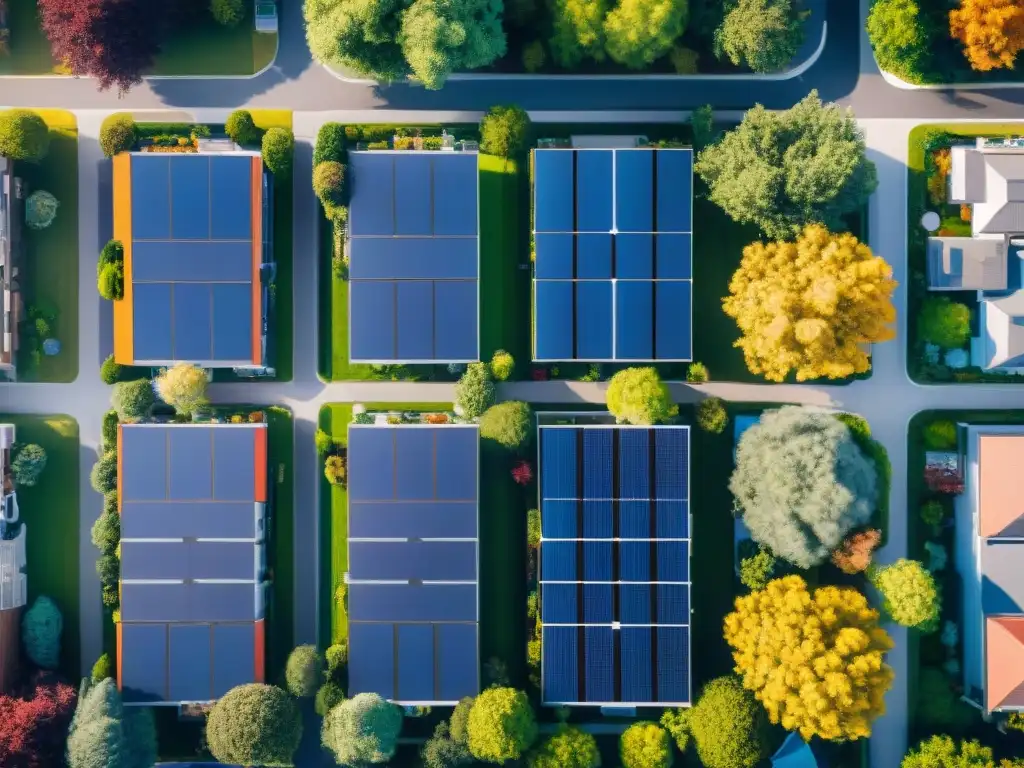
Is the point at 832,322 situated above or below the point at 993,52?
below

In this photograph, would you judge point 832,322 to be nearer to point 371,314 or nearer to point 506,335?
point 506,335

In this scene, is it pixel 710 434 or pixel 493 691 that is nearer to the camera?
pixel 493 691

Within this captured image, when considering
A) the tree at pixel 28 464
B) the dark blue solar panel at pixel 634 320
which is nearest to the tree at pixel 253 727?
the tree at pixel 28 464

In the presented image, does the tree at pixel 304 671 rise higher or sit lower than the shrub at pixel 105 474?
lower

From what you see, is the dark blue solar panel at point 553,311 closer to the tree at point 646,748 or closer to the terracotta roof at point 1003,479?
the tree at point 646,748

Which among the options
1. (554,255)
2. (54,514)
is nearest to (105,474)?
→ (54,514)

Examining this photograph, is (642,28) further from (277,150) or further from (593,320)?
(277,150)

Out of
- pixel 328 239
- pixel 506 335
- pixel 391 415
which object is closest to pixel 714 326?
pixel 506 335
